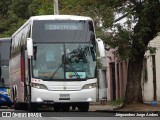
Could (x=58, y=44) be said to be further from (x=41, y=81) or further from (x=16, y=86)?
(x=16, y=86)

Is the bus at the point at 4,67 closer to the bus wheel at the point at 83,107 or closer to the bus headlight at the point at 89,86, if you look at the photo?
the bus wheel at the point at 83,107

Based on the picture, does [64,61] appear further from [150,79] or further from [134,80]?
→ [150,79]

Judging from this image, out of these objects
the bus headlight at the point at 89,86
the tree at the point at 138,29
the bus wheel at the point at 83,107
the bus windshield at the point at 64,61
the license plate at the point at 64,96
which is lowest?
the bus wheel at the point at 83,107

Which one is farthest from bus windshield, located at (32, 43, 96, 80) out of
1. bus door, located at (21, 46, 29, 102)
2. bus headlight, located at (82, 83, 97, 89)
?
bus door, located at (21, 46, 29, 102)

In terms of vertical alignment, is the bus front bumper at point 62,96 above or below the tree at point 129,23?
below

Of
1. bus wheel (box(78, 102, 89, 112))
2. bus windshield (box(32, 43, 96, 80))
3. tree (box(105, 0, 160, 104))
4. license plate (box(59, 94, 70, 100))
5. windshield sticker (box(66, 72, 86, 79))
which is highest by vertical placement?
tree (box(105, 0, 160, 104))

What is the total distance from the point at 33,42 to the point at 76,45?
1812 millimetres

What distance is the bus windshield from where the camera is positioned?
2436cm

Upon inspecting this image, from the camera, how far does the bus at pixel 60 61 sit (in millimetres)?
24297

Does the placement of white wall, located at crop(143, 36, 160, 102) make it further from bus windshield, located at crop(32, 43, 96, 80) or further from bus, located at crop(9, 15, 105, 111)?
bus windshield, located at crop(32, 43, 96, 80)

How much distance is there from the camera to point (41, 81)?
953 inches

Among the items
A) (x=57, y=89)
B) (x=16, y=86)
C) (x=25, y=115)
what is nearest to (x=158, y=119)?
(x=25, y=115)

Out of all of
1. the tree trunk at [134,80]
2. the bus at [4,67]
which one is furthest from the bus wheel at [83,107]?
the bus at [4,67]

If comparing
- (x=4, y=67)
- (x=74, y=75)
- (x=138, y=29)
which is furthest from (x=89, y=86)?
(x=4, y=67)
